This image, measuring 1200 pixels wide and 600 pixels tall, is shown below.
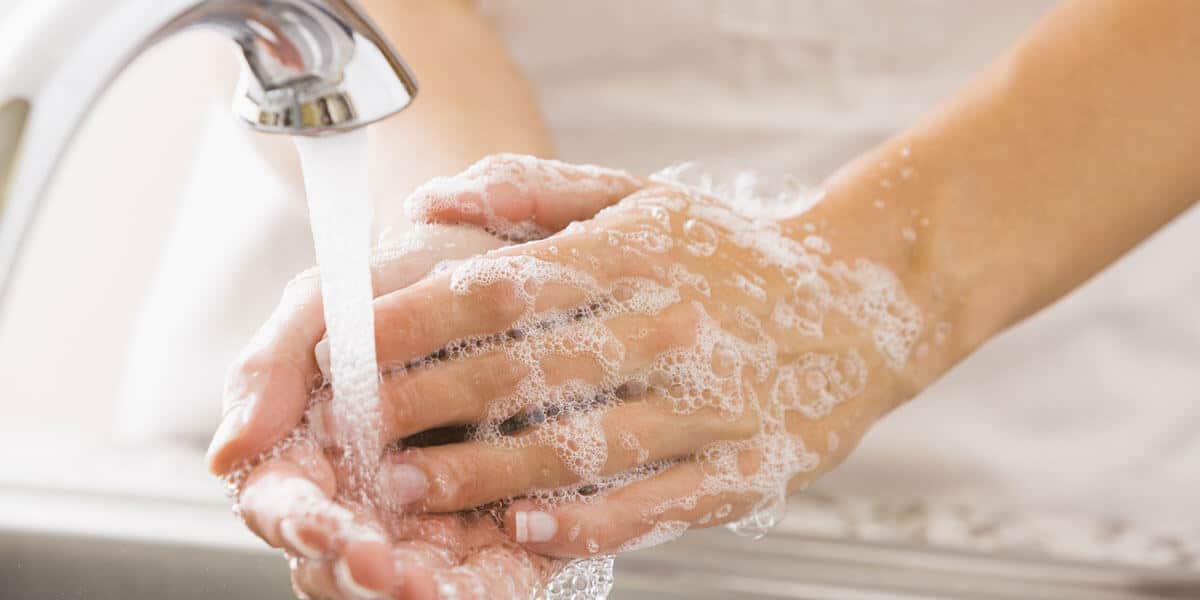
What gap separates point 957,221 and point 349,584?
15.5 inches

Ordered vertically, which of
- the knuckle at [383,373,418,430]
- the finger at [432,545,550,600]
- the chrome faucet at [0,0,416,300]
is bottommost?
the finger at [432,545,550,600]

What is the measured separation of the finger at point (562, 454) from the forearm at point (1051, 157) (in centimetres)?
18

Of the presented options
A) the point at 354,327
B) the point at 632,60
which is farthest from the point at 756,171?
the point at 354,327

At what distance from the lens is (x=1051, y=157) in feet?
2.16

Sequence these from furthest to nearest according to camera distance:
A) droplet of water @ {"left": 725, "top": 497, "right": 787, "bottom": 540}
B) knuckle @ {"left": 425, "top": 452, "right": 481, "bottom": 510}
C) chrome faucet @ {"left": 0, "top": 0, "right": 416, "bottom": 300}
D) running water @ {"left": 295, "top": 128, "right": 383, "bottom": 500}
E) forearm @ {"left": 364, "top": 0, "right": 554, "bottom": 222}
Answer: forearm @ {"left": 364, "top": 0, "right": 554, "bottom": 222} < droplet of water @ {"left": 725, "top": 497, "right": 787, "bottom": 540} < knuckle @ {"left": 425, "top": 452, "right": 481, "bottom": 510} < running water @ {"left": 295, "top": 128, "right": 383, "bottom": 500} < chrome faucet @ {"left": 0, "top": 0, "right": 416, "bottom": 300}

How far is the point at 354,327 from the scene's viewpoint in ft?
1.39

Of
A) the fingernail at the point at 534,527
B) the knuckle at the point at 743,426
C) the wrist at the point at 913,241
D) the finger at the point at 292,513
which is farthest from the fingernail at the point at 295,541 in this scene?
the wrist at the point at 913,241

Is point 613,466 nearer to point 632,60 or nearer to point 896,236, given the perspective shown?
point 896,236

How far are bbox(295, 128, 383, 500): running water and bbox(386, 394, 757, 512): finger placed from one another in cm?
2

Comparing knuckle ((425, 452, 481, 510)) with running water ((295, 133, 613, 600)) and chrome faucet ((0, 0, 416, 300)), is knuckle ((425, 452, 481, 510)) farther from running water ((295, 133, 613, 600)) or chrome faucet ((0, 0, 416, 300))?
chrome faucet ((0, 0, 416, 300))

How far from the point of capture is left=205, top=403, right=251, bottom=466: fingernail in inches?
16.5

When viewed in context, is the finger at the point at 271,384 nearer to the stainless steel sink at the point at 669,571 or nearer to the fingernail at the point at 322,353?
the fingernail at the point at 322,353

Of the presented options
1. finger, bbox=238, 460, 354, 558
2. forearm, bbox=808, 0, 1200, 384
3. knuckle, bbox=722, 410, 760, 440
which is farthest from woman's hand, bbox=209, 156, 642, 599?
forearm, bbox=808, 0, 1200, 384

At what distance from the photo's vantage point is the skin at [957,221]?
0.48 metres
